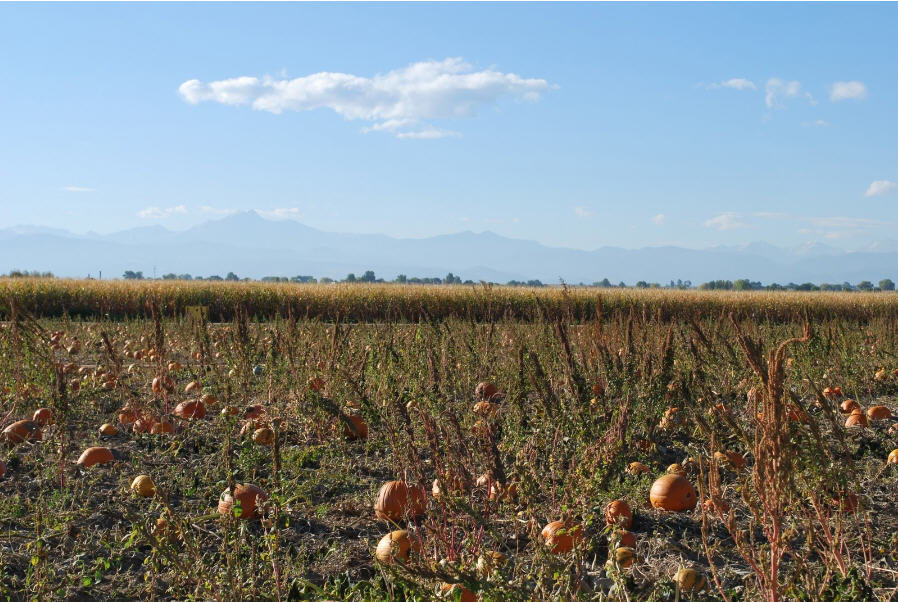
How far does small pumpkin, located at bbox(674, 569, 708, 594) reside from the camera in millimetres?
2219

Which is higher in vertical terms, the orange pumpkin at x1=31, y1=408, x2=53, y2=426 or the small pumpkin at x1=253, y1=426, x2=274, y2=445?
the orange pumpkin at x1=31, y1=408, x2=53, y2=426

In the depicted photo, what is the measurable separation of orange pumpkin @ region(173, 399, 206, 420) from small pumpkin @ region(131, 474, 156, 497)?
1.21m

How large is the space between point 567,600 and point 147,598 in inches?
55.8

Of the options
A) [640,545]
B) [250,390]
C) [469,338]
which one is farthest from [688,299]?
[640,545]

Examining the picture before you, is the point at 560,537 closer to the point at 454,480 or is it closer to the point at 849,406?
the point at 454,480

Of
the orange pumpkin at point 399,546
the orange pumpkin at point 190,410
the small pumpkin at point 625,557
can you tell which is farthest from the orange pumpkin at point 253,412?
the small pumpkin at point 625,557

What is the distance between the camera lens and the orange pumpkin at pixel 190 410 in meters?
4.64

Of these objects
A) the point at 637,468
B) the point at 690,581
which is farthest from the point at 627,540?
the point at 637,468

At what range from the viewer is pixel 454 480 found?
2723mm

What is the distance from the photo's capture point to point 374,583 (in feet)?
7.41

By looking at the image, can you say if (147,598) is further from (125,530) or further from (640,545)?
(640,545)

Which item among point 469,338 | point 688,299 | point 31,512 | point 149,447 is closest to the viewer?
point 31,512

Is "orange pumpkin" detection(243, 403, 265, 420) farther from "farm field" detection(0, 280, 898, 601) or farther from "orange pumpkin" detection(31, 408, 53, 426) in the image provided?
"orange pumpkin" detection(31, 408, 53, 426)

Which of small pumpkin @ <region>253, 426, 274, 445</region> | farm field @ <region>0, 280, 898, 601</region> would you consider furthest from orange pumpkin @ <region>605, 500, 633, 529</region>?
small pumpkin @ <region>253, 426, 274, 445</region>
